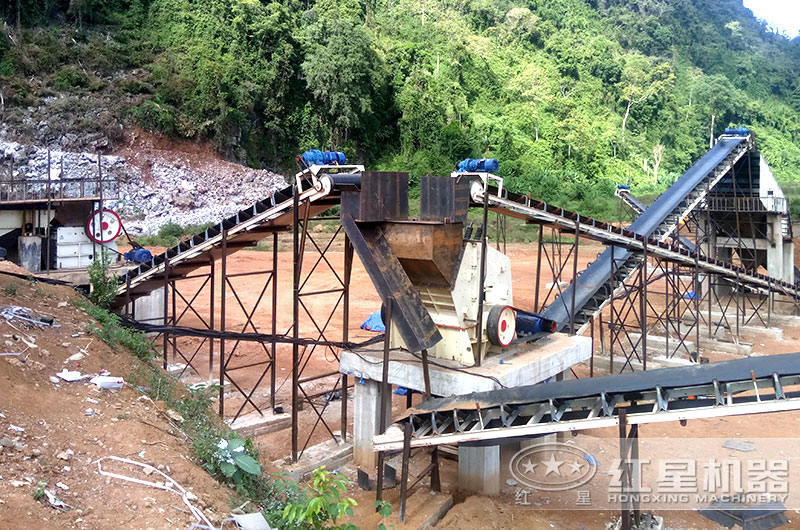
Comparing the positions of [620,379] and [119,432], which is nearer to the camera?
[119,432]

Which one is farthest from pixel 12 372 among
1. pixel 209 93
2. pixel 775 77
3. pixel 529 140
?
pixel 775 77

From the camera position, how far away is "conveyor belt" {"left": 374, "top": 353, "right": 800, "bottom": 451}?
8.64 meters

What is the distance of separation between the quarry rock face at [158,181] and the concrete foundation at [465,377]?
27333 millimetres

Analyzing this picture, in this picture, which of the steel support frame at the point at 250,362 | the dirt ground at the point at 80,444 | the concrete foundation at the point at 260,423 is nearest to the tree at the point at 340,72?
the steel support frame at the point at 250,362

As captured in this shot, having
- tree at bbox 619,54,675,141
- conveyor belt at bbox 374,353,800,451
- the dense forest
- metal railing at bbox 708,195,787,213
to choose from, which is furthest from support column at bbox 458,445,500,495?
tree at bbox 619,54,675,141

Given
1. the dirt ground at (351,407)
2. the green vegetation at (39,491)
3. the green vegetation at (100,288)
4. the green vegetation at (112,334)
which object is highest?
the green vegetation at (100,288)

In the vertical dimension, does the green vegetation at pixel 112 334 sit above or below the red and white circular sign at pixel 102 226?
below

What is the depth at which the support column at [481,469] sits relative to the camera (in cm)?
1241

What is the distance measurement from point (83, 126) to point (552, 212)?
3472cm

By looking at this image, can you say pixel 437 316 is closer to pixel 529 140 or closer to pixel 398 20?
pixel 529 140

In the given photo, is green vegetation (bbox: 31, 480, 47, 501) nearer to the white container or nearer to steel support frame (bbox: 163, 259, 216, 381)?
steel support frame (bbox: 163, 259, 216, 381)

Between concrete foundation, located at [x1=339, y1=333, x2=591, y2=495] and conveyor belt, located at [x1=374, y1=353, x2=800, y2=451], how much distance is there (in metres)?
1.03

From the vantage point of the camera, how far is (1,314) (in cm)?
1082

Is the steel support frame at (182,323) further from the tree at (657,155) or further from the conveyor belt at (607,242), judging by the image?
the tree at (657,155)
